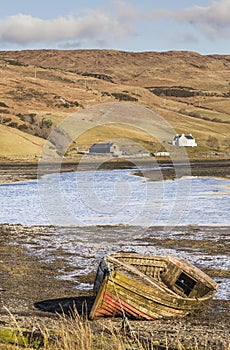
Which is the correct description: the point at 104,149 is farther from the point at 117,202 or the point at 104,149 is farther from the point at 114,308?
the point at 114,308

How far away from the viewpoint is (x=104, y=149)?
140 m

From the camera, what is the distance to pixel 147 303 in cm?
1812

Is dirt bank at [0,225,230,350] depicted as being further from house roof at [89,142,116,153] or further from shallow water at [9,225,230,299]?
house roof at [89,142,116,153]

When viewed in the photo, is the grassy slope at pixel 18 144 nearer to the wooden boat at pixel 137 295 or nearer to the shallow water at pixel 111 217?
the shallow water at pixel 111 217

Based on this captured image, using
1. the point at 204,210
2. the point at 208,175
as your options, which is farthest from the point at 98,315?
the point at 208,175

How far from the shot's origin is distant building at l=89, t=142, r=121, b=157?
139875mm

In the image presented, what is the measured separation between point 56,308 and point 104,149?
121 meters

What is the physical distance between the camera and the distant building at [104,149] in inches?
5507

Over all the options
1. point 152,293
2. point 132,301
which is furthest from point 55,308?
point 152,293

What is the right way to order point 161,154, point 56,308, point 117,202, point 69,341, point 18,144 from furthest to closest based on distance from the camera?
1. point 161,154
2. point 18,144
3. point 117,202
4. point 56,308
5. point 69,341

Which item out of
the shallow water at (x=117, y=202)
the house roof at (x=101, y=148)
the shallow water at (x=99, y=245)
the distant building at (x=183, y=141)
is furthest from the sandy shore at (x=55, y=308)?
the distant building at (x=183, y=141)

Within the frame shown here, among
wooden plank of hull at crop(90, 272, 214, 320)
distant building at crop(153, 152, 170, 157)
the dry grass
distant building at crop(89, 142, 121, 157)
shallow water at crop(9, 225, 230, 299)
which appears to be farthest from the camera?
distant building at crop(153, 152, 170, 157)

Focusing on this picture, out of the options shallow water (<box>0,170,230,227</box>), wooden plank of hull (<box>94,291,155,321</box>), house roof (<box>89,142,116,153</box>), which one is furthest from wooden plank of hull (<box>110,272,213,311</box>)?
house roof (<box>89,142,116,153</box>)

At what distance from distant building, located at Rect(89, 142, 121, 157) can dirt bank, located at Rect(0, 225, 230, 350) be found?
112 m
